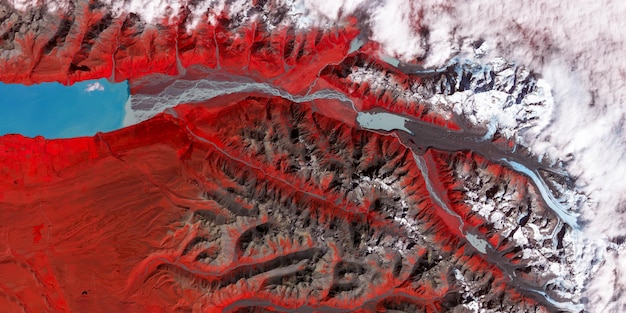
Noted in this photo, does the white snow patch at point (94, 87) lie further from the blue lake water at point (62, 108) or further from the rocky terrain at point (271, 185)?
the rocky terrain at point (271, 185)

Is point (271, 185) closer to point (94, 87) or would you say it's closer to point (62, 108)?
point (94, 87)

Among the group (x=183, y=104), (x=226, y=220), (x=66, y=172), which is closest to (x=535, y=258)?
(x=226, y=220)

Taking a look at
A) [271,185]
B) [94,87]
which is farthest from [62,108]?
[271,185]

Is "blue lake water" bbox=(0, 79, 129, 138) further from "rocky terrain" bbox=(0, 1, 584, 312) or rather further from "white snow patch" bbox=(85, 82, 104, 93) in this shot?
"rocky terrain" bbox=(0, 1, 584, 312)

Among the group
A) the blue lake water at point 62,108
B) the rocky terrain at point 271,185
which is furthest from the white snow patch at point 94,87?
the rocky terrain at point 271,185

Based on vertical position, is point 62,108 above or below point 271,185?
above

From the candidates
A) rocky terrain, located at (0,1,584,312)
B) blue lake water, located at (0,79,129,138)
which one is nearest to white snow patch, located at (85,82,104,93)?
blue lake water, located at (0,79,129,138)

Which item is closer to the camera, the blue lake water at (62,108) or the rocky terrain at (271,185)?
the rocky terrain at (271,185)

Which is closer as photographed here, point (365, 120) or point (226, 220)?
point (226, 220)

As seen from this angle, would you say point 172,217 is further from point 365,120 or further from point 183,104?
point 365,120
